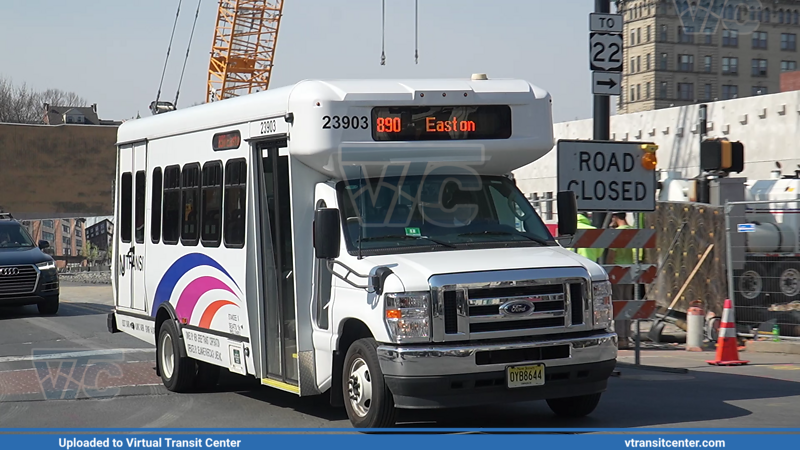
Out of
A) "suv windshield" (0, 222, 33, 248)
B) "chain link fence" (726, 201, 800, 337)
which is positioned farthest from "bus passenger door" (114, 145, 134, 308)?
"suv windshield" (0, 222, 33, 248)

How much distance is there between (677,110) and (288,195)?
26.8m

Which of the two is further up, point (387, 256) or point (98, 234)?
point (387, 256)

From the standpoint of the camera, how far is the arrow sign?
13766 mm

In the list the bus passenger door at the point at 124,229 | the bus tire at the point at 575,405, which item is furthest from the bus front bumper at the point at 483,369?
the bus passenger door at the point at 124,229

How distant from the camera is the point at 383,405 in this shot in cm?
821

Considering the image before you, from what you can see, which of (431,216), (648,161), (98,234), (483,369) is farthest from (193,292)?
A: (98,234)

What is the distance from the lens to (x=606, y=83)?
45.4 ft

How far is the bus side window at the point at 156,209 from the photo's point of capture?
12.2 meters

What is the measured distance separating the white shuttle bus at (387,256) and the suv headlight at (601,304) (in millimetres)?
14

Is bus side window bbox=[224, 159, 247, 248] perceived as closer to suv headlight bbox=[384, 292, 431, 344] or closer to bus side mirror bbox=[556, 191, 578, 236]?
suv headlight bbox=[384, 292, 431, 344]

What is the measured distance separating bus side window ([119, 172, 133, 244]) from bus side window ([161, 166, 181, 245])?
3.88 feet

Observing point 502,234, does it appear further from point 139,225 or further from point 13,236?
point 13,236

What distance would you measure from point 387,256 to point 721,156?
704cm

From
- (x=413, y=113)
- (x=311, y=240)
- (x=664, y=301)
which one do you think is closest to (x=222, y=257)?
(x=311, y=240)
